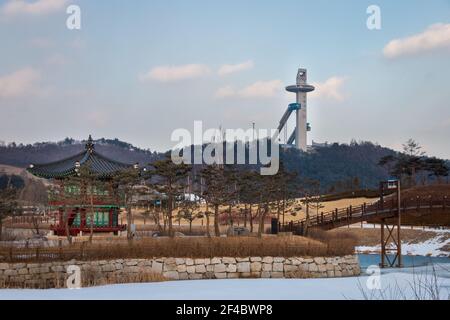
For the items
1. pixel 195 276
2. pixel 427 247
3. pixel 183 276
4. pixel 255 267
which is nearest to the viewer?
pixel 183 276

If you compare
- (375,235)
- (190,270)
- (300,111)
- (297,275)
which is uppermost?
(300,111)

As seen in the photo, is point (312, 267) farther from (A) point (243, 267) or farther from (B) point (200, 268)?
(B) point (200, 268)

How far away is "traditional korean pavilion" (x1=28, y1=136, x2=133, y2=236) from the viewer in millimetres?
42094

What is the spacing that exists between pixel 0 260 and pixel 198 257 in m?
7.58

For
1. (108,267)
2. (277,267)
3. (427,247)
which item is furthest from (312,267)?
(427,247)

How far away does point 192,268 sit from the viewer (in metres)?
23.4

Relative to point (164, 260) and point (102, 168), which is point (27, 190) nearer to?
point (102, 168)

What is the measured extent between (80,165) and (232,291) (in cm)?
2721

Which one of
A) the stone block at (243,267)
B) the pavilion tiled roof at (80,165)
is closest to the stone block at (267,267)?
the stone block at (243,267)

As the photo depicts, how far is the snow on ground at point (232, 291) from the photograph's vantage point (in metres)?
16.2

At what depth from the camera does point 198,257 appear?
2367cm

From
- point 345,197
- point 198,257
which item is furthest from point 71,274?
point 345,197

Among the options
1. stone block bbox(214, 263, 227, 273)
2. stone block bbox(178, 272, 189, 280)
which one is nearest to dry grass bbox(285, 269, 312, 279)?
stone block bbox(214, 263, 227, 273)
